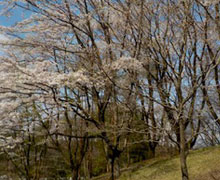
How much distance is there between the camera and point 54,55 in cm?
939

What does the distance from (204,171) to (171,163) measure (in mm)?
2547

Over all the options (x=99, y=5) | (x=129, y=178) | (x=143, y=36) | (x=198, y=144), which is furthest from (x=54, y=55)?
(x=198, y=144)

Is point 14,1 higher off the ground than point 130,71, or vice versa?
point 14,1

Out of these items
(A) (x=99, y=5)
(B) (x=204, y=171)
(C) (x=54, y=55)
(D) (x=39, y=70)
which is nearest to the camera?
(D) (x=39, y=70)

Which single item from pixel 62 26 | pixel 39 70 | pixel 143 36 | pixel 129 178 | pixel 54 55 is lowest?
pixel 129 178

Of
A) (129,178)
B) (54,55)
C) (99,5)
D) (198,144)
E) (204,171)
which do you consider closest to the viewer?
(99,5)

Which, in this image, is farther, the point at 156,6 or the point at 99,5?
the point at 99,5

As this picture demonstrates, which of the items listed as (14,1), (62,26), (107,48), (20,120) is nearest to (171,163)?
(107,48)

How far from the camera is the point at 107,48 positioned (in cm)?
852

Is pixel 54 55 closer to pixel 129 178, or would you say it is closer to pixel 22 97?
pixel 22 97

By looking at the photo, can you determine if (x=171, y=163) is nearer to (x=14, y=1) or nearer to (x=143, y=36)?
(x=143, y=36)

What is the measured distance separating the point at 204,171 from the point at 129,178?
10.8ft

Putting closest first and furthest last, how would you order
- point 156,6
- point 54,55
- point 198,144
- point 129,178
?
1. point 156,6
2. point 54,55
3. point 129,178
4. point 198,144

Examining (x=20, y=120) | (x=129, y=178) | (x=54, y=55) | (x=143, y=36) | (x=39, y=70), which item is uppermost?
(x=54, y=55)
